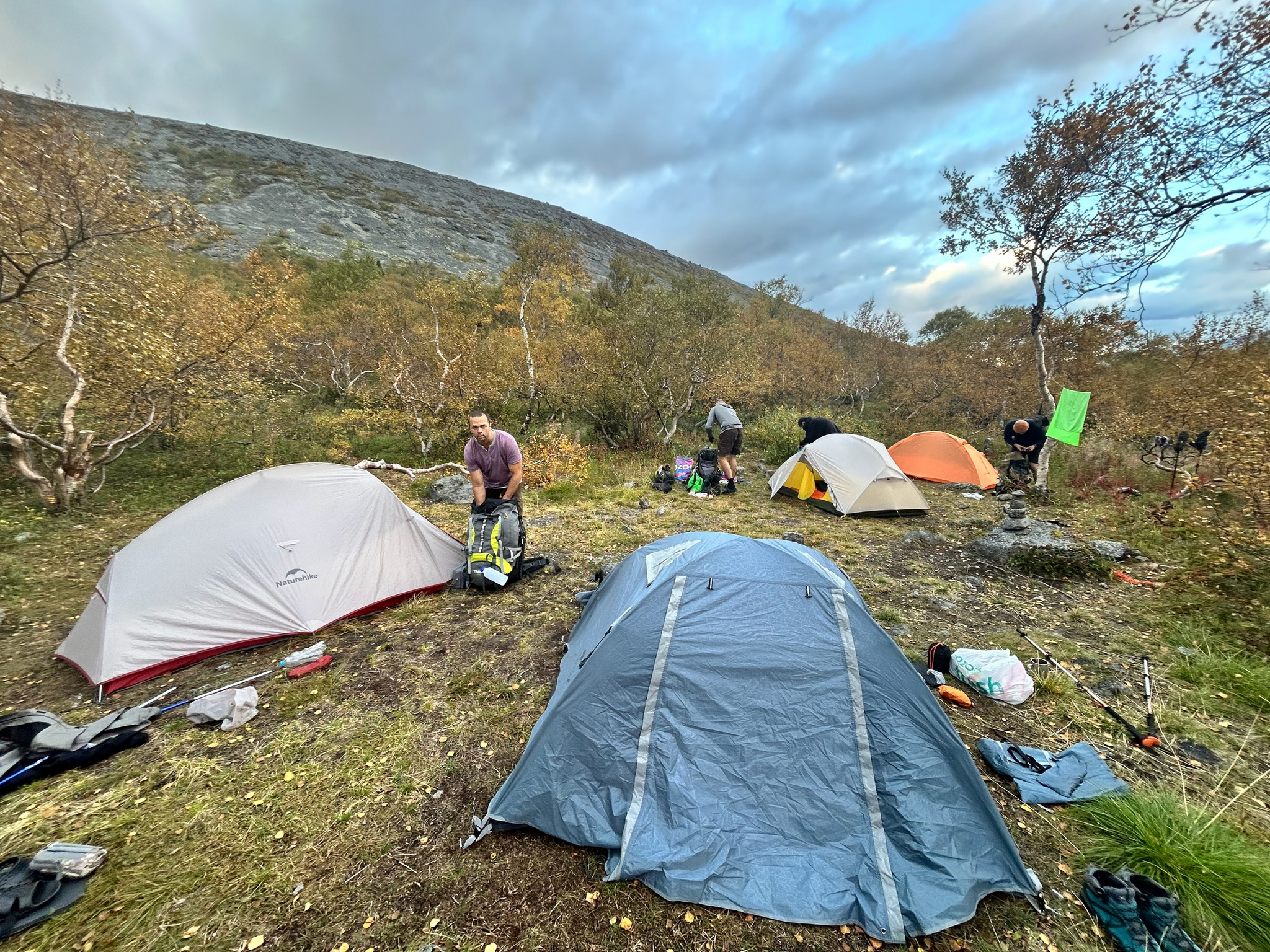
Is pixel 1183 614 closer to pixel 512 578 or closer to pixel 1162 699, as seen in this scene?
pixel 1162 699

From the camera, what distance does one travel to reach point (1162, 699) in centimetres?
385

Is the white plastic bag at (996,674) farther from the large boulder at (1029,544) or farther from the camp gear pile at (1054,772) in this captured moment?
the large boulder at (1029,544)

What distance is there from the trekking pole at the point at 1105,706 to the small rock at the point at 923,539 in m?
3.01

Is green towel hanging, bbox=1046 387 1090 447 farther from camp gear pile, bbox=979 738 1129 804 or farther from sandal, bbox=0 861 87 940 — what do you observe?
sandal, bbox=0 861 87 940

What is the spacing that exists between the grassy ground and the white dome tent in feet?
0.88

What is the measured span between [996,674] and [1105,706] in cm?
79

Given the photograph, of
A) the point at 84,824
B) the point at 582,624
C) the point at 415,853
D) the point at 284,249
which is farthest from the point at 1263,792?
the point at 284,249

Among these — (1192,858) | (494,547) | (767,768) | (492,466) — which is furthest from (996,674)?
(492,466)

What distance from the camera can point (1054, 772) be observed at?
10.2ft

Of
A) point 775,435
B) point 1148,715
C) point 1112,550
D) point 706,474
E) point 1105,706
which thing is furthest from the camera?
point 775,435

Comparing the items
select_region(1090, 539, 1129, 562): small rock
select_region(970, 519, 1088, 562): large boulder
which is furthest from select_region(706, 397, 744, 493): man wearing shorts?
select_region(1090, 539, 1129, 562): small rock

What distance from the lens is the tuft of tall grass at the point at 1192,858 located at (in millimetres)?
2125

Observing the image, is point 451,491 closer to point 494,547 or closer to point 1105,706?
point 494,547

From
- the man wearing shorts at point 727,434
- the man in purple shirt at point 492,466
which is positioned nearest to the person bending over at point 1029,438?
the man wearing shorts at point 727,434
